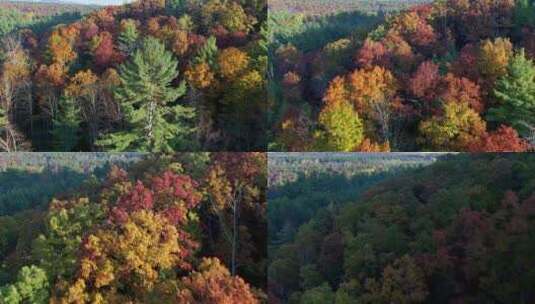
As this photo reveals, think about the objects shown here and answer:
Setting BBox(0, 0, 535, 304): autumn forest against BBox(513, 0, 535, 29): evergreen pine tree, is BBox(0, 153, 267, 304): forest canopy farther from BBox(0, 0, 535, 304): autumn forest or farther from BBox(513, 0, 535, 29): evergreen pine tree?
BBox(513, 0, 535, 29): evergreen pine tree

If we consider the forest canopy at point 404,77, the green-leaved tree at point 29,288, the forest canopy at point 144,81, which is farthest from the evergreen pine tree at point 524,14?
the green-leaved tree at point 29,288

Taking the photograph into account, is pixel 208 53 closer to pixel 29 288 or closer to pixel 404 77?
pixel 404 77

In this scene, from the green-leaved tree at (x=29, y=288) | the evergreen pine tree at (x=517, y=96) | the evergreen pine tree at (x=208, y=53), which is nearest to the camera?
the evergreen pine tree at (x=517, y=96)

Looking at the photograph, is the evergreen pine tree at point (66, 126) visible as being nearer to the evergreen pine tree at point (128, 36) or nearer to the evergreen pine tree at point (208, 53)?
the evergreen pine tree at point (128, 36)

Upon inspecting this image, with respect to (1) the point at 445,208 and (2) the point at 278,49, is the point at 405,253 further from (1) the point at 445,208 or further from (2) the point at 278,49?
(2) the point at 278,49

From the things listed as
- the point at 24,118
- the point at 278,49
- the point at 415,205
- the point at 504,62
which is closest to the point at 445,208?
the point at 415,205
